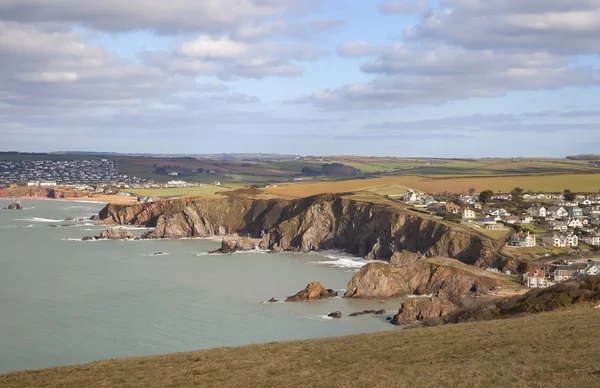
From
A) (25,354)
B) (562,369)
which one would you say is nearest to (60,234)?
(25,354)

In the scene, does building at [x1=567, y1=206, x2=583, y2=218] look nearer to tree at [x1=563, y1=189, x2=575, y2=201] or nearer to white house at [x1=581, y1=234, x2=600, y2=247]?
tree at [x1=563, y1=189, x2=575, y2=201]

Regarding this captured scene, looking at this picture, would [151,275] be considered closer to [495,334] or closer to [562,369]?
[495,334]

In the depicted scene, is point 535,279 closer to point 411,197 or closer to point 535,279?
point 535,279

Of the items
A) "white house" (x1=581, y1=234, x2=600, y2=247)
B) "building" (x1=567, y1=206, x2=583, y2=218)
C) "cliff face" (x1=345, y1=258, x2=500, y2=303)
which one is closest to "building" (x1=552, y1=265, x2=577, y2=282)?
"cliff face" (x1=345, y1=258, x2=500, y2=303)

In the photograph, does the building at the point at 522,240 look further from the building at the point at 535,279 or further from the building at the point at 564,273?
the building at the point at 535,279

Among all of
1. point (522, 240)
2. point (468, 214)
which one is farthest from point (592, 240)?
point (468, 214)
